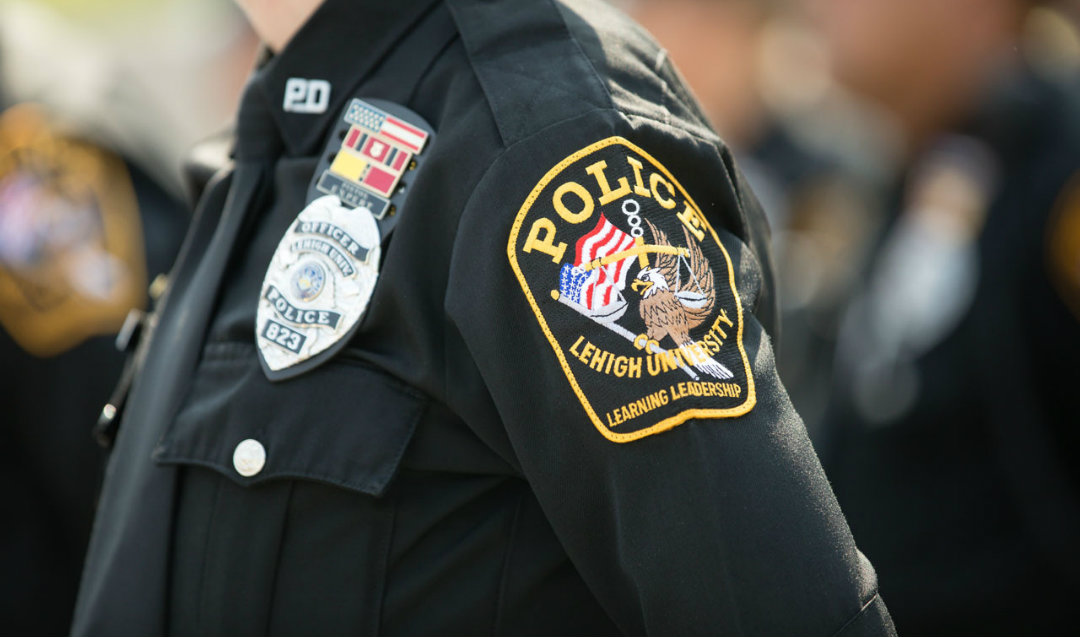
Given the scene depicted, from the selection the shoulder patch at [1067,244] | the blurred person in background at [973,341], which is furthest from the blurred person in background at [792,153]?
the shoulder patch at [1067,244]

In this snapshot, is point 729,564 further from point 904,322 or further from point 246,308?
point 904,322

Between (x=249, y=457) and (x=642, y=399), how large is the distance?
430 millimetres

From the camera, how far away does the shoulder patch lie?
2.22 metres

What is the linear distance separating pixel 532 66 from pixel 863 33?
243 centimetres

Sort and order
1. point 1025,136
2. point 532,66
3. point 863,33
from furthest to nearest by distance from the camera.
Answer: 1. point 863,33
2. point 1025,136
3. point 532,66

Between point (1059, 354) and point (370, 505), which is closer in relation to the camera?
point (370, 505)

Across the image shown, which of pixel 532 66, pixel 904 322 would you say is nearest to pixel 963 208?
pixel 904 322

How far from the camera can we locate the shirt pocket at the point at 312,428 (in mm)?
1138

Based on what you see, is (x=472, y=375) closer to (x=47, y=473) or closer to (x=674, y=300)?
(x=674, y=300)

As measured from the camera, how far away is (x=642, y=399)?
3.28 feet

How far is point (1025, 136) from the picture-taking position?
8.24 feet

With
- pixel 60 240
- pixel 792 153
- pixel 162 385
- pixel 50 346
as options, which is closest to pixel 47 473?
pixel 50 346

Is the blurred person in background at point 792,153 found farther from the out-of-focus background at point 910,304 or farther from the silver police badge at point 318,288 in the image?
the silver police badge at point 318,288

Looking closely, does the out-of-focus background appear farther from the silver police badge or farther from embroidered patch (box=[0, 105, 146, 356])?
the silver police badge
